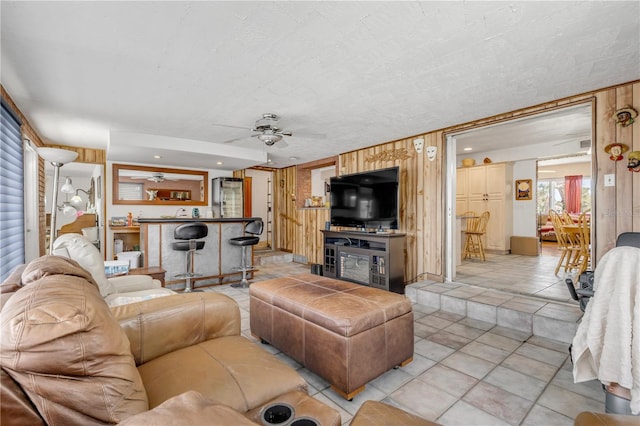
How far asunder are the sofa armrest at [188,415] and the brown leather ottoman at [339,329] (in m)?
1.25

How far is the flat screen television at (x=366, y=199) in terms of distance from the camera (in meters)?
4.45

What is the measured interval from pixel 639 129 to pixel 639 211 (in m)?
0.75

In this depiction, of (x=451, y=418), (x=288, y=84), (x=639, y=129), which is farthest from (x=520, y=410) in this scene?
(x=288, y=84)

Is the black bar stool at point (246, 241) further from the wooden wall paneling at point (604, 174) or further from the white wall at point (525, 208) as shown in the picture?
the white wall at point (525, 208)

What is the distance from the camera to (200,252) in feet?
15.1

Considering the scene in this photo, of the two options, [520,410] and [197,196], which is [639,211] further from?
[197,196]

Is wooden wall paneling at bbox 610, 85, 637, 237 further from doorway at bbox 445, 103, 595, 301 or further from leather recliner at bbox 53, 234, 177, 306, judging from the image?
leather recliner at bbox 53, 234, 177, 306

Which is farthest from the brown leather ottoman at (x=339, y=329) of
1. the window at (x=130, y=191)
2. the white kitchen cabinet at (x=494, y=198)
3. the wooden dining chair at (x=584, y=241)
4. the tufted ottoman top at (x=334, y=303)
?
the white kitchen cabinet at (x=494, y=198)

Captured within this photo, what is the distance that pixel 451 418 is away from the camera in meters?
1.70

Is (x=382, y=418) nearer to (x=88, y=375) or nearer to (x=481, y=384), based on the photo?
(x=88, y=375)

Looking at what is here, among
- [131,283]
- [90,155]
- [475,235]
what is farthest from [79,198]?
[475,235]

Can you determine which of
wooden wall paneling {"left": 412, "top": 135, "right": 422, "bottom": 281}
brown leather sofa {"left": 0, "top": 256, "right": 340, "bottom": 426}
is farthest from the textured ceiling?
brown leather sofa {"left": 0, "top": 256, "right": 340, "bottom": 426}

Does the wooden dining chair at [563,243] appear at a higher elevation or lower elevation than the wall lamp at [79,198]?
lower

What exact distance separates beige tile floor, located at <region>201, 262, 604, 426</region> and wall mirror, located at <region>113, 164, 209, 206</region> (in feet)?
14.5
